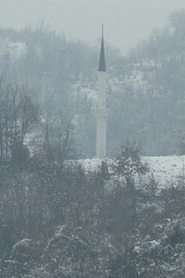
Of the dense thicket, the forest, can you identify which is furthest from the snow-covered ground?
the dense thicket

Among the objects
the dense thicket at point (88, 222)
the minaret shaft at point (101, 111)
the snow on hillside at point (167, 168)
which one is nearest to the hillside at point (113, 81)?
the minaret shaft at point (101, 111)

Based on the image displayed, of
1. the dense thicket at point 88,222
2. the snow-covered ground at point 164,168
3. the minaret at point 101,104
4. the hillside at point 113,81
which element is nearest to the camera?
the dense thicket at point 88,222

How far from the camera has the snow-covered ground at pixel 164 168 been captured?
30763 millimetres

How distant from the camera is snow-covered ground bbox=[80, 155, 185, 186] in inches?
1211

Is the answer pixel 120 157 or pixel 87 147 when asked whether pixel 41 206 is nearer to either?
pixel 120 157

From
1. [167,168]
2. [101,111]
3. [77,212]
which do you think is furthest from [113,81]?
[77,212]

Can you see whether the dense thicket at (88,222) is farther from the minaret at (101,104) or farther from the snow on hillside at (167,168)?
the minaret at (101,104)

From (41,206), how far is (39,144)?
7.27 meters

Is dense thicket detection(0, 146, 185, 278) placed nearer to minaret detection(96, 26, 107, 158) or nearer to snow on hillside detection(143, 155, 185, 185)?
snow on hillside detection(143, 155, 185, 185)

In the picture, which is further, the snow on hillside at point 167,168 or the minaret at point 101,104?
the minaret at point 101,104

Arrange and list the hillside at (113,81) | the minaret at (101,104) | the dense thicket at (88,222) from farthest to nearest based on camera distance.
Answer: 1. the hillside at (113,81)
2. the minaret at (101,104)
3. the dense thicket at (88,222)

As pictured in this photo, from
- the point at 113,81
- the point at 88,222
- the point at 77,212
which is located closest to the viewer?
the point at 88,222

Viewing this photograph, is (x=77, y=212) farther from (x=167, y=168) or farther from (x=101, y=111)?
(x=101, y=111)

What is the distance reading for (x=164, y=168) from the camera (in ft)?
110
